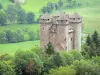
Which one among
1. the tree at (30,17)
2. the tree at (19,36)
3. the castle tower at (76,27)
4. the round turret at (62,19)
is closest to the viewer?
the round turret at (62,19)

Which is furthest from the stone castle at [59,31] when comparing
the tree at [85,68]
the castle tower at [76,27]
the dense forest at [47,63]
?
the tree at [85,68]

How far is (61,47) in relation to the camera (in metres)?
80.8

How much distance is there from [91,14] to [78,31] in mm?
68634

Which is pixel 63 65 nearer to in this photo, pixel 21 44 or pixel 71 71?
pixel 71 71

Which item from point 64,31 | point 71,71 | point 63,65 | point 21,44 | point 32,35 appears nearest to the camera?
point 71,71

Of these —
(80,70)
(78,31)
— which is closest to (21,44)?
(78,31)

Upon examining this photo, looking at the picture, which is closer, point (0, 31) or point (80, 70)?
point (80, 70)

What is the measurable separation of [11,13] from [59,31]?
8160 centimetres

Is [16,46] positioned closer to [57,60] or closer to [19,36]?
[19,36]

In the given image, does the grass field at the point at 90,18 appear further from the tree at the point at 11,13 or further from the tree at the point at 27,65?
the tree at the point at 27,65

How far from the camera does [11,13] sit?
16050cm

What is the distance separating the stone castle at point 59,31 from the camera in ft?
265

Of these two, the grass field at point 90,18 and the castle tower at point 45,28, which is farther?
the grass field at point 90,18

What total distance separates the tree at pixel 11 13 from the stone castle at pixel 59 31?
218 ft
